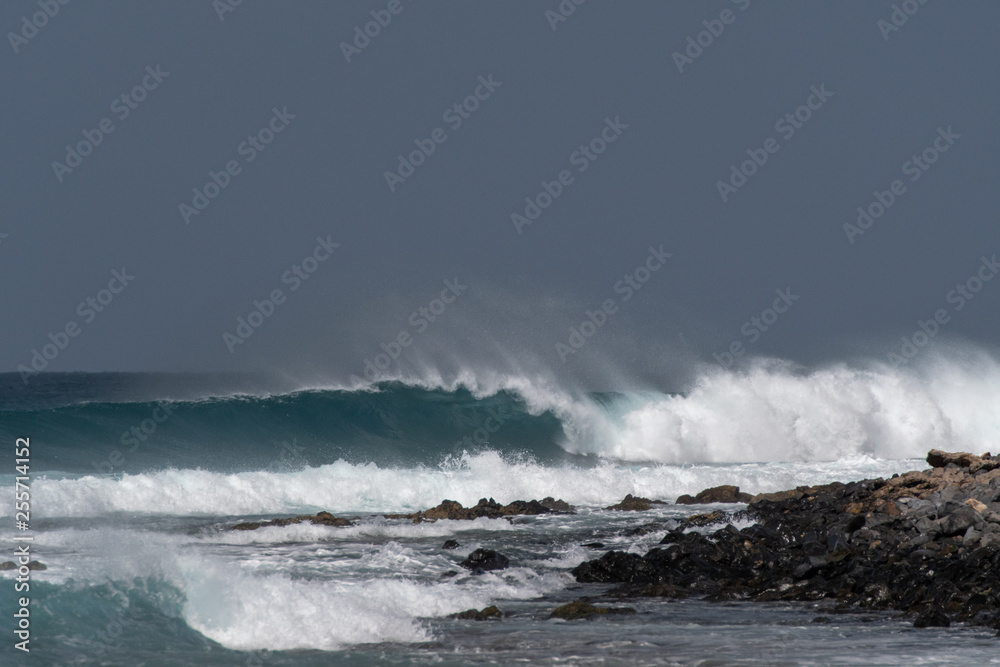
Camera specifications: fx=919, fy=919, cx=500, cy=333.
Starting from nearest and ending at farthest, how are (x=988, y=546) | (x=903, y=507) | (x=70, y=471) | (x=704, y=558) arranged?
(x=988, y=546), (x=704, y=558), (x=903, y=507), (x=70, y=471)

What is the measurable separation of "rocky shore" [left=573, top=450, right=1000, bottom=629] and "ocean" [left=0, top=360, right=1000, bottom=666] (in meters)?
0.54

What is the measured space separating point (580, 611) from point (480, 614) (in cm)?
103

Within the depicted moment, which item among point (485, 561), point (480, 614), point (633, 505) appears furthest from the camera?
point (633, 505)

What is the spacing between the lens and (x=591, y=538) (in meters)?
14.2

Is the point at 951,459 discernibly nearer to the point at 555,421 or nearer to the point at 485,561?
the point at 485,561

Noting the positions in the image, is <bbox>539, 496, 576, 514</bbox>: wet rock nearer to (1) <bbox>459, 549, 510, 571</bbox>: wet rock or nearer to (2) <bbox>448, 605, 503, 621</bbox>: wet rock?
(1) <bbox>459, 549, 510, 571</bbox>: wet rock

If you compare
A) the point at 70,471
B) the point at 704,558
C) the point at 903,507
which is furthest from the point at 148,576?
the point at 70,471

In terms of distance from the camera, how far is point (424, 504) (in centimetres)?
1950

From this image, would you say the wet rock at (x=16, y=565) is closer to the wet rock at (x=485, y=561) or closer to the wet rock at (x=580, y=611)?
the wet rock at (x=485, y=561)

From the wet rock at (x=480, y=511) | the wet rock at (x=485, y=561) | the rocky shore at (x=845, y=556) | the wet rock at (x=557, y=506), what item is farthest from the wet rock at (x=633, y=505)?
the wet rock at (x=485, y=561)

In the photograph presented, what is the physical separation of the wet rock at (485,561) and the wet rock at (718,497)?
7.13 m

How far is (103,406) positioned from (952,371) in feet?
96.6

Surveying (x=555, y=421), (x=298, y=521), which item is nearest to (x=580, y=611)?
(x=298, y=521)

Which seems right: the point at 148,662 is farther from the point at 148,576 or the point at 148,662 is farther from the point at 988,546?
the point at 988,546
